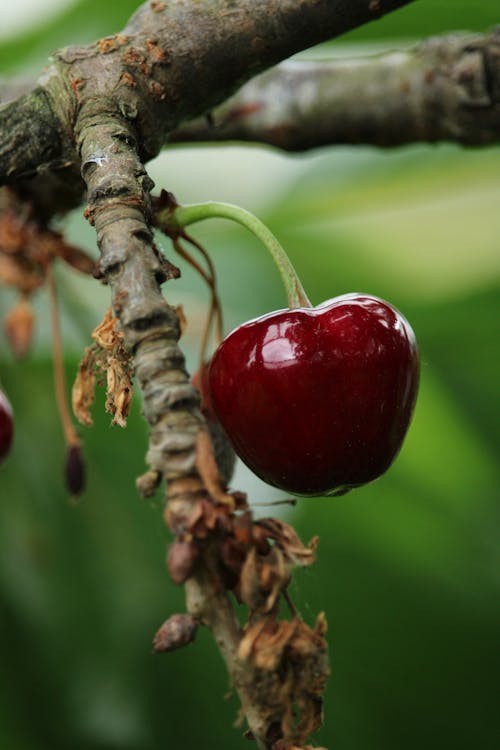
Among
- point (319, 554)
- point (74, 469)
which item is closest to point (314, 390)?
point (74, 469)

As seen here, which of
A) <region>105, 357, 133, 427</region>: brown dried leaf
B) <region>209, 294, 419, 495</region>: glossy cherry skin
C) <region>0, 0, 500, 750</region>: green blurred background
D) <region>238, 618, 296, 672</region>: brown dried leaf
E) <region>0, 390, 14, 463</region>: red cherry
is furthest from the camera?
<region>0, 0, 500, 750</region>: green blurred background

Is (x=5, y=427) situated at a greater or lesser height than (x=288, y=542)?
lesser

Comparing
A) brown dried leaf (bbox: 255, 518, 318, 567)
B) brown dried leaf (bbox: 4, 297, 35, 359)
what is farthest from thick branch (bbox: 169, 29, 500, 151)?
brown dried leaf (bbox: 255, 518, 318, 567)

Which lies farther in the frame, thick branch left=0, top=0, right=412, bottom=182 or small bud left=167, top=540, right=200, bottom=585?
thick branch left=0, top=0, right=412, bottom=182

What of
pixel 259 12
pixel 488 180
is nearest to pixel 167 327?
pixel 259 12

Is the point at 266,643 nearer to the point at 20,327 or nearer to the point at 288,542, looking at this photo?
the point at 288,542

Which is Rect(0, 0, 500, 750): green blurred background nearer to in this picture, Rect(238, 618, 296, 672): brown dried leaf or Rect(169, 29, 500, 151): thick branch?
Rect(169, 29, 500, 151): thick branch
